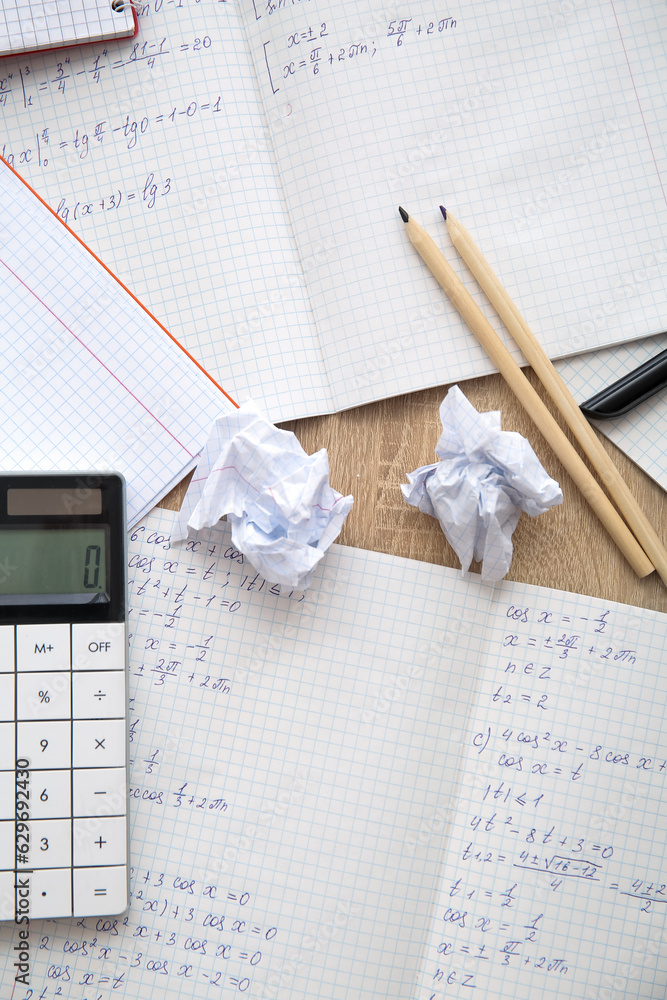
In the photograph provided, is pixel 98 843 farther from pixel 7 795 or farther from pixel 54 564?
pixel 54 564

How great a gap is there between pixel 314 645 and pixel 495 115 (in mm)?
449

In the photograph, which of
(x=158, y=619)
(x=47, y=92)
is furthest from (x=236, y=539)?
(x=47, y=92)

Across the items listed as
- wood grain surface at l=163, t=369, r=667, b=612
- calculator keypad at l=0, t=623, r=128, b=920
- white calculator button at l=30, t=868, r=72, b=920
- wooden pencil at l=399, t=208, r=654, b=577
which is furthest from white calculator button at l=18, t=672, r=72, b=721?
wooden pencil at l=399, t=208, r=654, b=577

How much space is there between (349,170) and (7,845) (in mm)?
562

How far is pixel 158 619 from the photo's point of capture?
1.77ft

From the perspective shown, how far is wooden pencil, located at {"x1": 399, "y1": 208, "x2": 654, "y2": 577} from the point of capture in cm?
55

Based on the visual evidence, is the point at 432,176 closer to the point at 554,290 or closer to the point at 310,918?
the point at 554,290

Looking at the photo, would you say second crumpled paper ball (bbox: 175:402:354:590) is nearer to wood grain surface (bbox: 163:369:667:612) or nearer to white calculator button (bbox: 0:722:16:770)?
wood grain surface (bbox: 163:369:667:612)

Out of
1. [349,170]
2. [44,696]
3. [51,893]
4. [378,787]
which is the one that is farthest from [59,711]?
[349,170]

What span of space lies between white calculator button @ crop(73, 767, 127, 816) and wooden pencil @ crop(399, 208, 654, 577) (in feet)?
1.35

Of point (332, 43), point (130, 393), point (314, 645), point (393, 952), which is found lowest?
point (393, 952)

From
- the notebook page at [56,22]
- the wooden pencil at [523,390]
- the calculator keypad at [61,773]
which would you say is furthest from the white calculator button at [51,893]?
the notebook page at [56,22]

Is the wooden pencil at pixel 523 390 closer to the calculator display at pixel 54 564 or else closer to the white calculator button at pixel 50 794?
the calculator display at pixel 54 564

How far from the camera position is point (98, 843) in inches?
19.4
